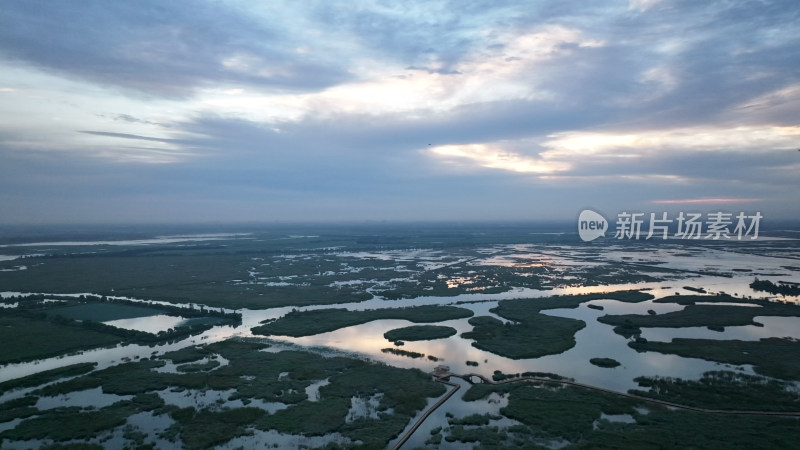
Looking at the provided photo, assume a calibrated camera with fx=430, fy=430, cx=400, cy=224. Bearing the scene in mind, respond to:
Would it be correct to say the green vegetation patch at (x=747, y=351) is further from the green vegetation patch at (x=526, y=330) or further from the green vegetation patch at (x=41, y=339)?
the green vegetation patch at (x=41, y=339)

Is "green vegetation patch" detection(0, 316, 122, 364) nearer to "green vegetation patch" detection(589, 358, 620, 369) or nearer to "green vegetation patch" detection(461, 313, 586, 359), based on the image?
"green vegetation patch" detection(461, 313, 586, 359)

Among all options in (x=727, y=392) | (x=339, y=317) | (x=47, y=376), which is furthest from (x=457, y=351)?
(x=47, y=376)

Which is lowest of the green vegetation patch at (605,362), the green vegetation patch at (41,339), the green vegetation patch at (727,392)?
the green vegetation patch at (41,339)

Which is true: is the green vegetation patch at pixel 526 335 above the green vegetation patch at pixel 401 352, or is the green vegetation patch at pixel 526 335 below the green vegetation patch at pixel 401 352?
above

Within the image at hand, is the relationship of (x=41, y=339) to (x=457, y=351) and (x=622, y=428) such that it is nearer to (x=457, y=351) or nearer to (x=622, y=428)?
(x=457, y=351)

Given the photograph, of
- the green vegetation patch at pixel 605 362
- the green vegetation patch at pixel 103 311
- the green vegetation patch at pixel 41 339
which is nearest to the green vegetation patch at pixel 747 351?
the green vegetation patch at pixel 605 362

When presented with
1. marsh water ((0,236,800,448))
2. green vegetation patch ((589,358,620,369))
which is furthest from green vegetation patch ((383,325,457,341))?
green vegetation patch ((589,358,620,369))
